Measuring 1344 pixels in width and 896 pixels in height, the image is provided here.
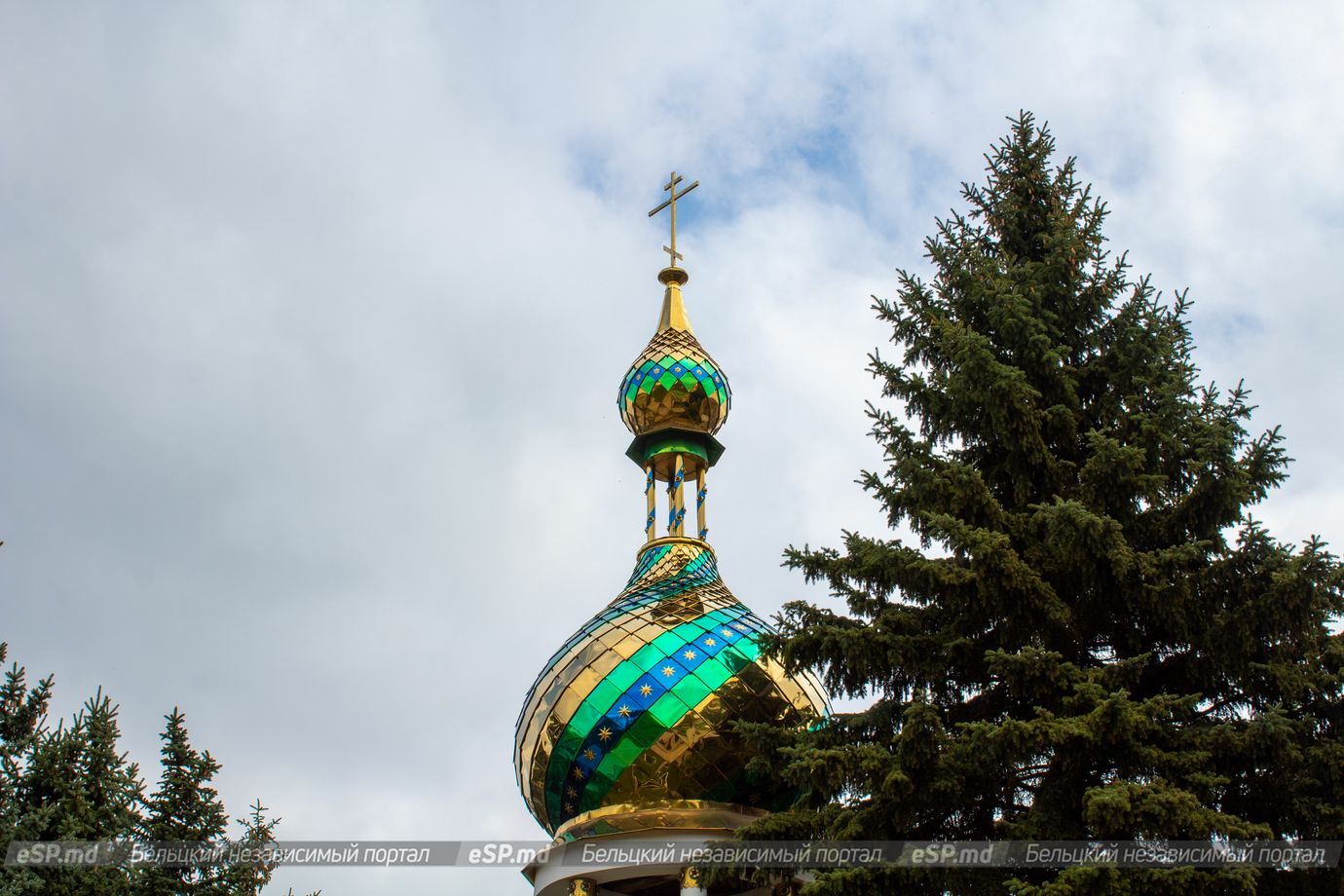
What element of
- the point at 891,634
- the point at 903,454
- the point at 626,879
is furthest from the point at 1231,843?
the point at 626,879

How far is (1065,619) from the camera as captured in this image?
29.4 ft

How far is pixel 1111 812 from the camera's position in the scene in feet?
25.3

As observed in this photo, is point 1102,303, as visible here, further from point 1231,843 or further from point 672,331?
point 672,331

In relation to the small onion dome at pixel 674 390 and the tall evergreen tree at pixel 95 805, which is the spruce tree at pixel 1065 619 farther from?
the small onion dome at pixel 674 390

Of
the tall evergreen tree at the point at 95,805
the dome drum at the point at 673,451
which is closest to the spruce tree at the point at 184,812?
the tall evergreen tree at the point at 95,805

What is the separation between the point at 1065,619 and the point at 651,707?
220 inches

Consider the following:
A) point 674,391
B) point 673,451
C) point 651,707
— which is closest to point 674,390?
point 674,391

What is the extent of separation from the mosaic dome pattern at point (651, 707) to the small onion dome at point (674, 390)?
2722 mm

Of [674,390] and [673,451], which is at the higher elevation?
[674,390]

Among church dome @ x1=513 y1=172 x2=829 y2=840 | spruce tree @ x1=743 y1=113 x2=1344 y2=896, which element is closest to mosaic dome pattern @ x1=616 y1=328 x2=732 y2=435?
church dome @ x1=513 y1=172 x2=829 y2=840

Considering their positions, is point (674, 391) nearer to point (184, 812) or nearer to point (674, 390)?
point (674, 390)

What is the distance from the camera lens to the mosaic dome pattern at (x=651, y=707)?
13.3 metres

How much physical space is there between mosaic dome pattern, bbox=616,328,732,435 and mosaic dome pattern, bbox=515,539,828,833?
8.97 ft

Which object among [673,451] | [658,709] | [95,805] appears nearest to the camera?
[95,805]
